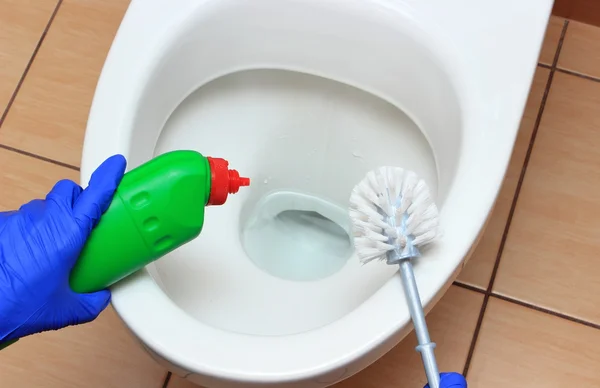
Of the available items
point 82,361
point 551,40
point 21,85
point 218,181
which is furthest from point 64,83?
point 551,40

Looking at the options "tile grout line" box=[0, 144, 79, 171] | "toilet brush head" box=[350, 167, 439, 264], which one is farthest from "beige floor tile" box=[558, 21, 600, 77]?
"tile grout line" box=[0, 144, 79, 171]

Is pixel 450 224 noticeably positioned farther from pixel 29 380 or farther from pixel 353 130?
pixel 29 380

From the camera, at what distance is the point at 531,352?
2.96 feet

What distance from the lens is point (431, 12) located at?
65cm

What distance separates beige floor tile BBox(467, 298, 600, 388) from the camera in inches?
35.1

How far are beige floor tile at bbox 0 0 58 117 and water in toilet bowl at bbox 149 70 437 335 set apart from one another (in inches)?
17.6

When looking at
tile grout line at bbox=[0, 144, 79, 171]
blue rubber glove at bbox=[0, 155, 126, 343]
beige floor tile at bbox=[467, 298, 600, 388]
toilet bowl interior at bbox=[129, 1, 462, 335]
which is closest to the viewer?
blue rubber glove at bbox=[0, 155, 126, 343]

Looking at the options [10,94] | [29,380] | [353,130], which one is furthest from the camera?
[10,94]

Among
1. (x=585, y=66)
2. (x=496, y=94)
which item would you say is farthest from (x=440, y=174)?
(x=585, y=66)

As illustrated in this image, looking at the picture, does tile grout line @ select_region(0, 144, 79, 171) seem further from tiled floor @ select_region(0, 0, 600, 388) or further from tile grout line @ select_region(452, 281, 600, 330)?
tile grout line @ select_region(452, 281, 600, 330)

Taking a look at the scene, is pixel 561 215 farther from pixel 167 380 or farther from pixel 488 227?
pixel 167 380

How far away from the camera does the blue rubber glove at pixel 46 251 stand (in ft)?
1.63

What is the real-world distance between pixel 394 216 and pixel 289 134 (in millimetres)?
283

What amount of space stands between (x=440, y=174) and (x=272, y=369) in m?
0.26
